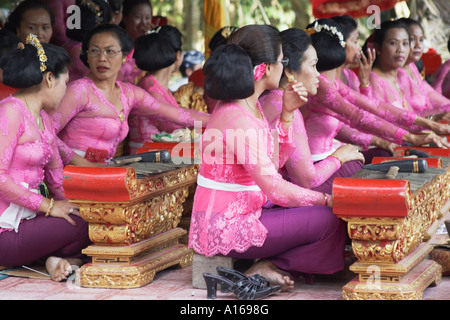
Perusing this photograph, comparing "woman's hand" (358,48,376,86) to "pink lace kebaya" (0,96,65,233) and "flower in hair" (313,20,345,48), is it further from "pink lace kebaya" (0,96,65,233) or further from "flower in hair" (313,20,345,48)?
"pink lace kebaya" (0,96,65,233)

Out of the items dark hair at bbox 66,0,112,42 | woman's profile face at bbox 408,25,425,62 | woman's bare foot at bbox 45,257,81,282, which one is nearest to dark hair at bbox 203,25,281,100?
woman's bare foot at bbox 45,257,81,282

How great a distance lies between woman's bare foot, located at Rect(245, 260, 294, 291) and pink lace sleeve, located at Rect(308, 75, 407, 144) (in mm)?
1171

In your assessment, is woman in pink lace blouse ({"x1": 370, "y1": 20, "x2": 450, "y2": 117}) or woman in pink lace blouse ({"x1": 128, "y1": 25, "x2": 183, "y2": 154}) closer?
woman in pink lace blouse ({"x1": 128, "y1": 25, "x2": 183, "y2": 154})

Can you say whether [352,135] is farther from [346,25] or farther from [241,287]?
[241,287]

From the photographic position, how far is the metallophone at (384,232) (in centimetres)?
265

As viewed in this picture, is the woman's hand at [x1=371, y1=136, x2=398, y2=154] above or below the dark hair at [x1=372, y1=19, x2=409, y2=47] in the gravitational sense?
below

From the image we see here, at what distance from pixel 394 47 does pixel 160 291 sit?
2738mm

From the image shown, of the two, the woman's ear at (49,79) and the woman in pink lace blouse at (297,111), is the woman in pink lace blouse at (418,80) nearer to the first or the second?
the woman in pink lace blouse at (297,111)

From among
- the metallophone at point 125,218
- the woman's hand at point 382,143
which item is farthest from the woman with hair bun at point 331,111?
the metallophone at point 125,218

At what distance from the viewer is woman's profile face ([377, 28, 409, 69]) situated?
5.02m

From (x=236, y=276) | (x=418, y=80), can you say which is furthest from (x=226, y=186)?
(x=418, y=80)

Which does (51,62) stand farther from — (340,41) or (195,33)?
(195,33)

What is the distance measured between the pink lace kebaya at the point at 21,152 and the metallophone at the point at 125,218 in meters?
0.29

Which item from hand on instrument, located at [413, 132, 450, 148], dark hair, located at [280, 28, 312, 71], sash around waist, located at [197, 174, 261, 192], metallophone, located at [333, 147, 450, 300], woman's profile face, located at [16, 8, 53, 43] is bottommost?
metallophone, located at [333, 147, 450, 300]
